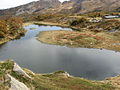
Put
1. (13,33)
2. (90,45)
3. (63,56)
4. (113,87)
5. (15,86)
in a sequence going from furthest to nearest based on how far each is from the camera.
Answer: (13,33), (90,45), (63,56), (113,87), (15,86)

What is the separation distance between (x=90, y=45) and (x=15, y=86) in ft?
163

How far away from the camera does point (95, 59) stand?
44344 millimetres

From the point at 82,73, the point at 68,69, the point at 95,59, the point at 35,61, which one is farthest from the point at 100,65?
the point at 35,61

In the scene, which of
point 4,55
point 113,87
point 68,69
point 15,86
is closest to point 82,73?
point 68,69

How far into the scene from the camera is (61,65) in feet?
130

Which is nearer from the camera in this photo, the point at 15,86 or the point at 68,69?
the point at 15,86

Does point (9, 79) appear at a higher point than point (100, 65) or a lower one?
higher

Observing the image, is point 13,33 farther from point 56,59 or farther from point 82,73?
point 82,73

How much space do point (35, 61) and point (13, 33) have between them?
165ft

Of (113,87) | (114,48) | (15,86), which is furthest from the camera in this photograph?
(114,48)

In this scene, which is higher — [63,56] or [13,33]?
[13,33]

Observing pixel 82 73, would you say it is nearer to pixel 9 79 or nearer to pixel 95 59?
pixel 95 59

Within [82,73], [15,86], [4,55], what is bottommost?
[82,73]

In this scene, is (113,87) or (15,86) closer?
(15,86)
